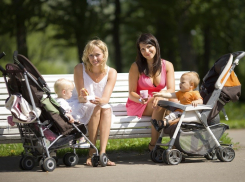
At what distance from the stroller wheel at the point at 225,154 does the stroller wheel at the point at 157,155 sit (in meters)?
0.70

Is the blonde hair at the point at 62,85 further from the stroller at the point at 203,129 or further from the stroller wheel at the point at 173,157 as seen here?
the stroller wheel at the point at 173,157

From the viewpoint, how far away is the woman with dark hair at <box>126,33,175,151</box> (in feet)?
20.9

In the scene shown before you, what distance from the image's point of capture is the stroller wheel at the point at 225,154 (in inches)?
232

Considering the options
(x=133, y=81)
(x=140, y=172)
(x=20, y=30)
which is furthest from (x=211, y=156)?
(x=20, y=30)

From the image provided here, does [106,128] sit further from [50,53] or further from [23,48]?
[50,53]

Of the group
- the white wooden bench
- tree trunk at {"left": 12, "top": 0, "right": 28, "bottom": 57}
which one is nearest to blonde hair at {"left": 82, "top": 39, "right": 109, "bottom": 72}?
the white wooden bench

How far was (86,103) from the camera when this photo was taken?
599 cm

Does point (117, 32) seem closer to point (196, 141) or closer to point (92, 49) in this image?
point (92, 49)

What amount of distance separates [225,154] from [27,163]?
241cm

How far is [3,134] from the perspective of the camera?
19.7ft

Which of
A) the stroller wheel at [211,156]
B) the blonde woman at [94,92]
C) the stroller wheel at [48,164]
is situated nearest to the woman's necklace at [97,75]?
the blonde woman at [94,92]

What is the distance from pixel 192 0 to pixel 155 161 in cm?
1088

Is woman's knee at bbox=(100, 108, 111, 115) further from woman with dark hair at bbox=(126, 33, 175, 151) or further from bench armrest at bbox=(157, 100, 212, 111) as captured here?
bench armrest at bbox=(157, 100, 212, 111)

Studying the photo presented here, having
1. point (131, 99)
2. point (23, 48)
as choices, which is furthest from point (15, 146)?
point (23, 48)
